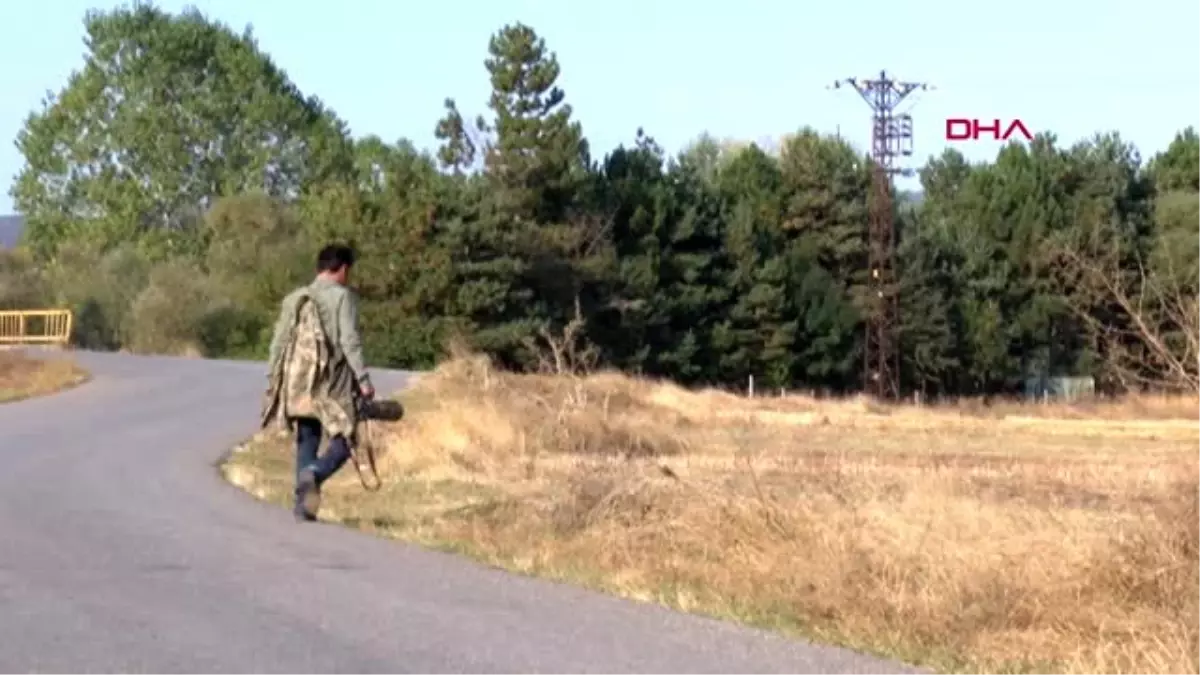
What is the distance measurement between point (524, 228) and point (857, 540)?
56.8 m

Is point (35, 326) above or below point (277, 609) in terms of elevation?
above

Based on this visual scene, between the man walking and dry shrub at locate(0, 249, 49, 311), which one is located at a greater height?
dry shrub at locate(0, 249, 49, 311)

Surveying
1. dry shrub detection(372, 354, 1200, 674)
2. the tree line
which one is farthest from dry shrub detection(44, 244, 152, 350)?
dry shrub detection(372, 354, 1200, 674)

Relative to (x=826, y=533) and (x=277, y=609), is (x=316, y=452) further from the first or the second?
(x=277, y=609)

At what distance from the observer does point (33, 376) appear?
36719 millimetres

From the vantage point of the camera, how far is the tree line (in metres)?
66.2

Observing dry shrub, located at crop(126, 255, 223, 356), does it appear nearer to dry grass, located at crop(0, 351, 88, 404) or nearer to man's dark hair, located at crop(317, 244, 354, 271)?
dry grass, located at crop(0, 351, 88, 404)

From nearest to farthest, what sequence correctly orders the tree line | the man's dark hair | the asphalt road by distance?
1. the asphalt road
2. the man's dark hair
3. the tree line

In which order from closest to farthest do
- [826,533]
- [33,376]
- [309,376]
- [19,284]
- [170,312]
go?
[826,533] < [309,376] < [33,376] < [170,312] < [19,284]

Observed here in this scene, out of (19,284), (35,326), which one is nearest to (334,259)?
(35,326)

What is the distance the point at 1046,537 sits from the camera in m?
11.3

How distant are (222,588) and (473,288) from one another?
175 feet

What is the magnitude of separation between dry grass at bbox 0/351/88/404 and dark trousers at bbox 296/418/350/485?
17815 mm

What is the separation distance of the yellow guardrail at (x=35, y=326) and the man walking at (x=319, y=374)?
44.7 metres
